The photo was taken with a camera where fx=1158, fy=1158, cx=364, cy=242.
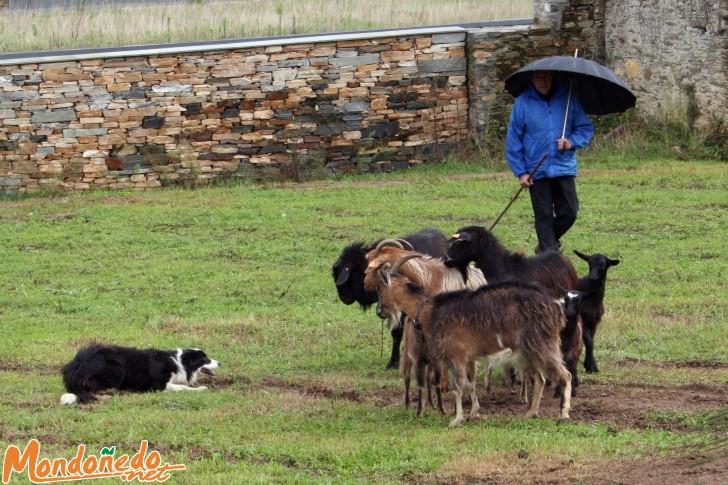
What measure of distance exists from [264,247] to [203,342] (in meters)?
4.29

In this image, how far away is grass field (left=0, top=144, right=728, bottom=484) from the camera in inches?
295

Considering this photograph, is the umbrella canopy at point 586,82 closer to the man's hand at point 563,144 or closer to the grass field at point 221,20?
the man's hand at point 563,144

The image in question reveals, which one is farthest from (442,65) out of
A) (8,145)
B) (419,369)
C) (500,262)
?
(419,369)

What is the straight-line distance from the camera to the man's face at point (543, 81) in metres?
11.2

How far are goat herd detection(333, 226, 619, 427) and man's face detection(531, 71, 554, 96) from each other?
2136 mm

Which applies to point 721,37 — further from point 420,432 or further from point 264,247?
point 420,432

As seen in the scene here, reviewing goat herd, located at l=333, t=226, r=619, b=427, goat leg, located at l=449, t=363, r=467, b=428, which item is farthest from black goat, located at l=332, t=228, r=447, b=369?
goat leg, located at l=449, t=363, r=467, b=428

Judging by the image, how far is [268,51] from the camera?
19984mm

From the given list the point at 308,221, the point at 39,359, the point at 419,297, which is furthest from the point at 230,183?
the point at 419,297

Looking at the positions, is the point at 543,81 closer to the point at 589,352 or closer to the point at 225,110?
the point at 589,352
